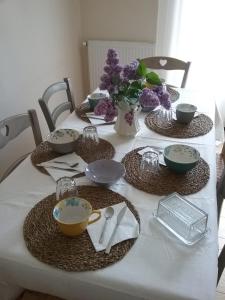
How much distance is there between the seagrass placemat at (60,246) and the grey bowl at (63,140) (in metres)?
0.31

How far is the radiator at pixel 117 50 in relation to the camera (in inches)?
102

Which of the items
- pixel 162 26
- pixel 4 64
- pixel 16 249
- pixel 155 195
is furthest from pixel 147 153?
pixel 162 26

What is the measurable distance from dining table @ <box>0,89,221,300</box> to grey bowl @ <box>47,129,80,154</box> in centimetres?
22

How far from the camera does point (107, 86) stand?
1.19 metres

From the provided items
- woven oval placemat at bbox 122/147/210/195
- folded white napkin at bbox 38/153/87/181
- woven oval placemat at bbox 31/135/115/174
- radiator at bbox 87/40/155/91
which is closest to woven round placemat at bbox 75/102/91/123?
woven oval placemat at bbox 31/135/115/174

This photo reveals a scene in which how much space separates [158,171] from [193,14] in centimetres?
181

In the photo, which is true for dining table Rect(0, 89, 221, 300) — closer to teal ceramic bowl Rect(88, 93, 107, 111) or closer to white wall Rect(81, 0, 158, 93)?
teal ceramic bowl Rect(88, 93, 107, 111)

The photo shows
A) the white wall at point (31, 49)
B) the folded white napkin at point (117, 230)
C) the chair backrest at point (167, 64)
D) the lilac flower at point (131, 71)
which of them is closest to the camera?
the folded white napkin at point (117, 230)

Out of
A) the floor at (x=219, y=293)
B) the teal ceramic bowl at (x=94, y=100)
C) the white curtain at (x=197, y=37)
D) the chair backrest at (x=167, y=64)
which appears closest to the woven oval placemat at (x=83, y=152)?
the teal ceramic bowl at (x=94, y=100)

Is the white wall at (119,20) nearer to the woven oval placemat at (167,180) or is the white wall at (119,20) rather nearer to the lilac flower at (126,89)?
the lilac flower at (126,89)

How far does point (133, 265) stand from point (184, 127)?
84cm

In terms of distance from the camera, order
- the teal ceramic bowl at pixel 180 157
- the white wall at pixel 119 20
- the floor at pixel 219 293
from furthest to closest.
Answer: the white wall at pixel 119 20 → the teal ceramic bowl at pixel 180 157 → the floor at pixel 219 293

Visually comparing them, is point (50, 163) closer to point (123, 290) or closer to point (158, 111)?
point (123, 290)

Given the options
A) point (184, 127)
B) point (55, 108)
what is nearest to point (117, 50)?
point (55, 108)
